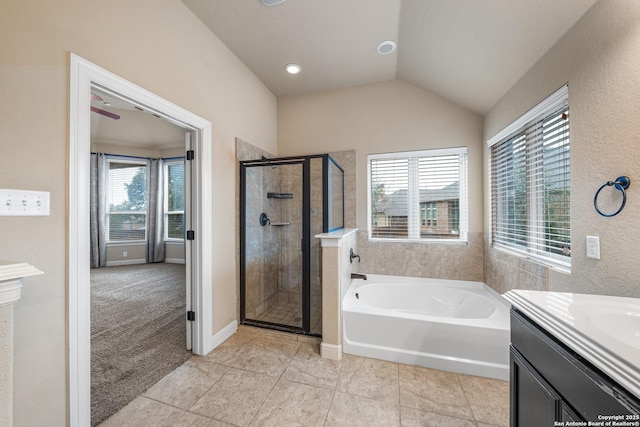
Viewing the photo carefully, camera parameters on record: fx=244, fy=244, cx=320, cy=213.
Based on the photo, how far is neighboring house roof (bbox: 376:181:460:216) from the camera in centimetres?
295

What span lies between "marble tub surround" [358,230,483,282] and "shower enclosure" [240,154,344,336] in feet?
2.33

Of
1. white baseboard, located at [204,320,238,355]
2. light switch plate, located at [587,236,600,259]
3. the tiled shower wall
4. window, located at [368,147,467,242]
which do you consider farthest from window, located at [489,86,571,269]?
white baseboard, located at [204,320,238,355]

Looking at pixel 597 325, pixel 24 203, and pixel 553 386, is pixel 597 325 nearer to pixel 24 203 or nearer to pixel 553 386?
→ pixel 553 386

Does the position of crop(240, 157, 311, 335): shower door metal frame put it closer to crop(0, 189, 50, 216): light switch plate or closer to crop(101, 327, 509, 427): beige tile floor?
crop(101, 327, 509, 427): beige tile floor

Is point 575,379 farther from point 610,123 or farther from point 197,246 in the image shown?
point 197,246

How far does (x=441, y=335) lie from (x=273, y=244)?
1.83m

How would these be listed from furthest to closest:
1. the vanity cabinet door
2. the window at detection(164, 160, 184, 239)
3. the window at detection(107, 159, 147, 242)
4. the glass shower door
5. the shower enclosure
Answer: the window at detection(164, 160, 184, 239)
the window at detection(107, 159, 147, 242)
the glass shower door
the shower enclosure
the vanity cabinet door

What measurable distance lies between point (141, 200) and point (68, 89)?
16.9ft

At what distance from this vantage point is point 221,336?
7.54ft

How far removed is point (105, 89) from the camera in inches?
56.4

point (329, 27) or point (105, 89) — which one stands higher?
point (329, 27)

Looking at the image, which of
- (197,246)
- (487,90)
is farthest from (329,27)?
(197,246)

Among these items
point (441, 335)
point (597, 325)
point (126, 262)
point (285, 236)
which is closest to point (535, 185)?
point (441, 335)

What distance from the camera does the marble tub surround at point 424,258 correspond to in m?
2.82
